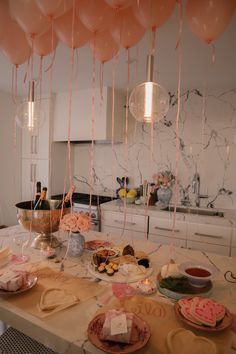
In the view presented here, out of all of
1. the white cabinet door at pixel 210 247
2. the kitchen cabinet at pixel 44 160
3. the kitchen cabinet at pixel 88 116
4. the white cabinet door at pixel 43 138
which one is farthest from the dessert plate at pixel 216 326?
the white cabinet door at pixel 43 138

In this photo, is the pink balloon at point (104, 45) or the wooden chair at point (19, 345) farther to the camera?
the pink balloon at point (104, 45)

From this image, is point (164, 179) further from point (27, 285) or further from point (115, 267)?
point (27, 285)

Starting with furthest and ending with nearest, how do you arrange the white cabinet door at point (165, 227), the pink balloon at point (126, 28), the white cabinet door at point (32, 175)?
1. the white cabinet door at point (32, 175)
2. the white cabinet door at point (165, 227)
3. the pink balloon at point (126, 28)

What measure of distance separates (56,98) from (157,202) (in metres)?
1.98

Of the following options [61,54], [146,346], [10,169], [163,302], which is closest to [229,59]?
[61,54]

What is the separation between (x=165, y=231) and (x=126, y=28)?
1.99m

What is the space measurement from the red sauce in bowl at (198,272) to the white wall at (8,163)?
314cm

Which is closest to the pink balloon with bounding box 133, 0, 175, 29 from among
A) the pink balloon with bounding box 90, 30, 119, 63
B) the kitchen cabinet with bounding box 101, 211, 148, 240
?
the pink balloon with bounding box 90, 30, 119, 63

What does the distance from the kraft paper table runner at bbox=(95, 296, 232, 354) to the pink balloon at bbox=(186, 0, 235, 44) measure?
1268 mm

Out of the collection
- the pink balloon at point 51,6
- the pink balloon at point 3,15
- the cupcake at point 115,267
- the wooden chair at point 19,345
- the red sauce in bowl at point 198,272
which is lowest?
the wooden chair at point 19,345

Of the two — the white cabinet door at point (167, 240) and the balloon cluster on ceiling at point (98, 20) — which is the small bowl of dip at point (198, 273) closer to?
the balloon cluster on ceiling at point (98, 20)

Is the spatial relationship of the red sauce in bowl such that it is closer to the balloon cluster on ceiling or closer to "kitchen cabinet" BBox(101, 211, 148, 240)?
the balloon cluster on ceiling

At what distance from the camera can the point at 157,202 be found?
10.1ft

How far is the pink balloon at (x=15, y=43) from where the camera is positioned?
4.69 feet
